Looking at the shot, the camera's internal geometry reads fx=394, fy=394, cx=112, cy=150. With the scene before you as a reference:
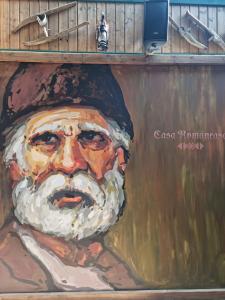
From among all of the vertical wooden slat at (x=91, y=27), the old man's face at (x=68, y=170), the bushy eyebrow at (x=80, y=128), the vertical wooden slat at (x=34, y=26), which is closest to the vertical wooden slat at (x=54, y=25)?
the vertical wooden slat at (x=34, y=26)

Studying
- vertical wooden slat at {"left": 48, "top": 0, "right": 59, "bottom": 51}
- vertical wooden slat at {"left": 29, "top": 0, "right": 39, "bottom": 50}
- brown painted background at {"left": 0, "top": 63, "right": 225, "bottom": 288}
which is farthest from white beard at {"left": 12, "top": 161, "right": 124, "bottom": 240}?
vertical wooden slat at {"left": 29, "top": 0, "right": 39, "bottom": 50}

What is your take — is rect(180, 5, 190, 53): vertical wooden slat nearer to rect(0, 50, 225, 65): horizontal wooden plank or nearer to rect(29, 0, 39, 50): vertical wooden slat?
rect(0, 50, 225, 65): horizontal wooden plank

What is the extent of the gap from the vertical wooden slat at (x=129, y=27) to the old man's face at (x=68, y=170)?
2.45ft

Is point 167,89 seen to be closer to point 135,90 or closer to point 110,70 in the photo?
point 135,90

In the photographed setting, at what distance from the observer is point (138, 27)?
4.05 m

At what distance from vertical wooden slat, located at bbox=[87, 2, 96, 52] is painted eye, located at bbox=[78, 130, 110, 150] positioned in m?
0.85

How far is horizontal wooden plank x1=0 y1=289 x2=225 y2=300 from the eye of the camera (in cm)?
395

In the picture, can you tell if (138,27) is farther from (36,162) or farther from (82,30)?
(36,162)

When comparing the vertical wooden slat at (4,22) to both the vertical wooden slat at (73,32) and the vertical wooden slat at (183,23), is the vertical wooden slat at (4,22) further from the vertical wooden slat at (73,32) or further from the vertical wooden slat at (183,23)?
the vertical wooden slat at (183,23)

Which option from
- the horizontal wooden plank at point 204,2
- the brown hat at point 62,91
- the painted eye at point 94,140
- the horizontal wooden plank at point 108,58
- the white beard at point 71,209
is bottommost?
the white beard at point 71,209

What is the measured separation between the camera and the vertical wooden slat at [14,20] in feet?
13.0

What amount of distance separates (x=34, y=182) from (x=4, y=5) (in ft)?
5.93

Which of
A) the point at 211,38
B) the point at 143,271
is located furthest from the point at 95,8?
the point at 143,271

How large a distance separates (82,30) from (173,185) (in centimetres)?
184
